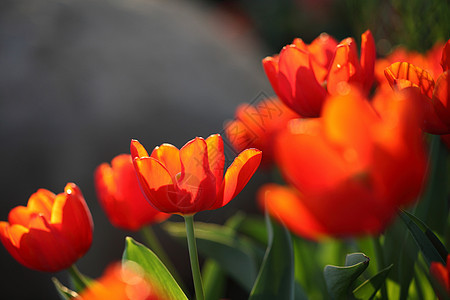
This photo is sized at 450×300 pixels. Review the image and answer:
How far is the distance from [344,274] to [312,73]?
144mm

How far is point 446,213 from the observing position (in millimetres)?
472

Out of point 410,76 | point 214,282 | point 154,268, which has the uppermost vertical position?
point 410,76

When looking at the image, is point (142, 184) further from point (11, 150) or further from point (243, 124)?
point (11, 150)

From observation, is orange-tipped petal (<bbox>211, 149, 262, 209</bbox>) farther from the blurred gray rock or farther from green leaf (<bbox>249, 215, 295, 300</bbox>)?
the blurred gray rock

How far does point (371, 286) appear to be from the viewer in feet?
1.18

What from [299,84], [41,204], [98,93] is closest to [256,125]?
[299,84]

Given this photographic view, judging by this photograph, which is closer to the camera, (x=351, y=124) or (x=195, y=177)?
(x=351, y=124)

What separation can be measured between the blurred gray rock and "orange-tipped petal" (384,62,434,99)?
30.2 inches

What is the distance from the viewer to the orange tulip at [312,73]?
361 millimetres

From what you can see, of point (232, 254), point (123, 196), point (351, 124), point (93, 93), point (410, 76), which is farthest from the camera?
point (93, 93)

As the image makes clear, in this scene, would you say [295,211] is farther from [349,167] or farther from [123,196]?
[123,196]

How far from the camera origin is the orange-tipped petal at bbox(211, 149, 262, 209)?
322 mm

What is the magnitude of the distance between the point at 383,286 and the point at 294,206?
0.62 ft

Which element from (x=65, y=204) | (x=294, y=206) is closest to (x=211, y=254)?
(x=65, y=204)
